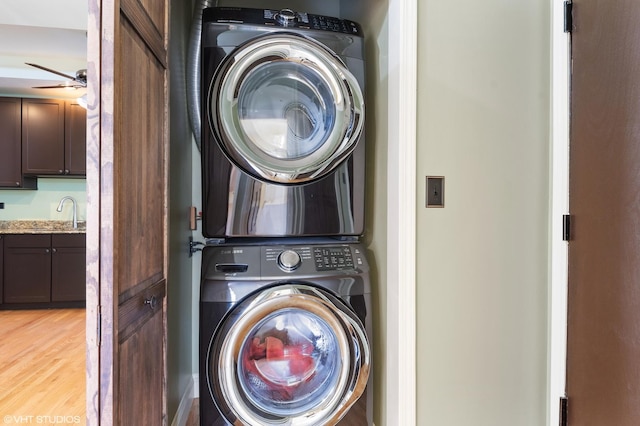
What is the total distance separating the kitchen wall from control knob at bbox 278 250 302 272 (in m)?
3.13

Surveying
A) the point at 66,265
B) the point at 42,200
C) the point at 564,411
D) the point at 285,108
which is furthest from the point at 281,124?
the point at 42,200

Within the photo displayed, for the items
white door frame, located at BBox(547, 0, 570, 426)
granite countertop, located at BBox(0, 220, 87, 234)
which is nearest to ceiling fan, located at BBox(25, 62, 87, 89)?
granite countertop, located at BBox(0, 220, 87, 234)

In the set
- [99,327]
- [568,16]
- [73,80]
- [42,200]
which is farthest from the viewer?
[42,200]

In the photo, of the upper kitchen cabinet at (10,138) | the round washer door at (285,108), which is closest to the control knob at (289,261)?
the round washer door at (285,108)

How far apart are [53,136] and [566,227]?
405 cm

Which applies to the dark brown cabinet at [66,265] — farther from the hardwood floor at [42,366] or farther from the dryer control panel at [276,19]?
the dryer control panel at [276,19]

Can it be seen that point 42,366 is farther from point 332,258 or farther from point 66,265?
point 332,258

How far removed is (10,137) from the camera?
3.28 metres

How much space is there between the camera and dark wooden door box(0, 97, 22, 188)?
3.24 m

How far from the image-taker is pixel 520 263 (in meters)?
1.29

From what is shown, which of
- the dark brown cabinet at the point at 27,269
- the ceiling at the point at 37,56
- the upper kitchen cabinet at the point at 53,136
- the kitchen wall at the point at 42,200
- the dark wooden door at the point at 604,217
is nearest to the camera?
the dark wooden door at the point at 604,217

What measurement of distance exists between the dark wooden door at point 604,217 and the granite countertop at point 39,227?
3.36 metres

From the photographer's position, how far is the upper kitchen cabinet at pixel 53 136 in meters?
3.17

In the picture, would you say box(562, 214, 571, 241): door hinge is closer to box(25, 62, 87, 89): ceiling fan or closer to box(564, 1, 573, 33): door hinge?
box(564, 1, 573, 33): door hinge
